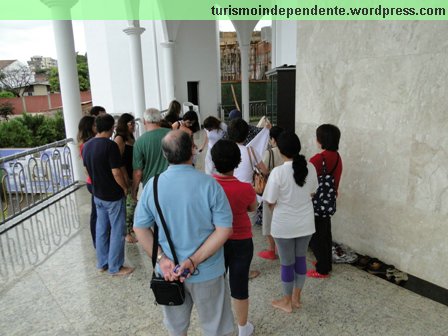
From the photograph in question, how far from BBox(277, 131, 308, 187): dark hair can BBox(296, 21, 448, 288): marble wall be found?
1.27m

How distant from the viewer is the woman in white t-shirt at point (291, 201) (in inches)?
102

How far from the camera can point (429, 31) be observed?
9.67 feet

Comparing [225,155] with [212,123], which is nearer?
[225,155]

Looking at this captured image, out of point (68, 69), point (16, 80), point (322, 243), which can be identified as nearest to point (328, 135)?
point (322, 243)

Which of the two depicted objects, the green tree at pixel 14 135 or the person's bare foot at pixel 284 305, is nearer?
the person's bare foot at pixel 284 305

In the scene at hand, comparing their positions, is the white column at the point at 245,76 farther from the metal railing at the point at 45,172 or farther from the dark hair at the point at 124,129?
the dark hair at the point at 124,129

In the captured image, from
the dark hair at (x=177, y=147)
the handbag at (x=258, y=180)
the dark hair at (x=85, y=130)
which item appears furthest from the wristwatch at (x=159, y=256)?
the dark hair at (x=85, y=130)

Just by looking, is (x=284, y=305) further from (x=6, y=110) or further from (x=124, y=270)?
(x=6, y=110)

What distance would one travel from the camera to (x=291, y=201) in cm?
264

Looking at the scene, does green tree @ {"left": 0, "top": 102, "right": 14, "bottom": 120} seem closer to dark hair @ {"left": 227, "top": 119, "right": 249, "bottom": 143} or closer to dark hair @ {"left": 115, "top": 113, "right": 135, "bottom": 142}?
dark hair @ {"left": 115, "top": 113, "right": 135, "bottom": 142}

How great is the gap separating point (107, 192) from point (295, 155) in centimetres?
179

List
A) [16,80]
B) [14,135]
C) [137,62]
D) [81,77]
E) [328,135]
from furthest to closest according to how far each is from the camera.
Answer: [16,80] → [81,77] → [14,135] → [137,62] → [328,135]

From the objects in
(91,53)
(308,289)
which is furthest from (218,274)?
(91,53)

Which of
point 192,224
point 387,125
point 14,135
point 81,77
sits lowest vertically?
point 14,135
